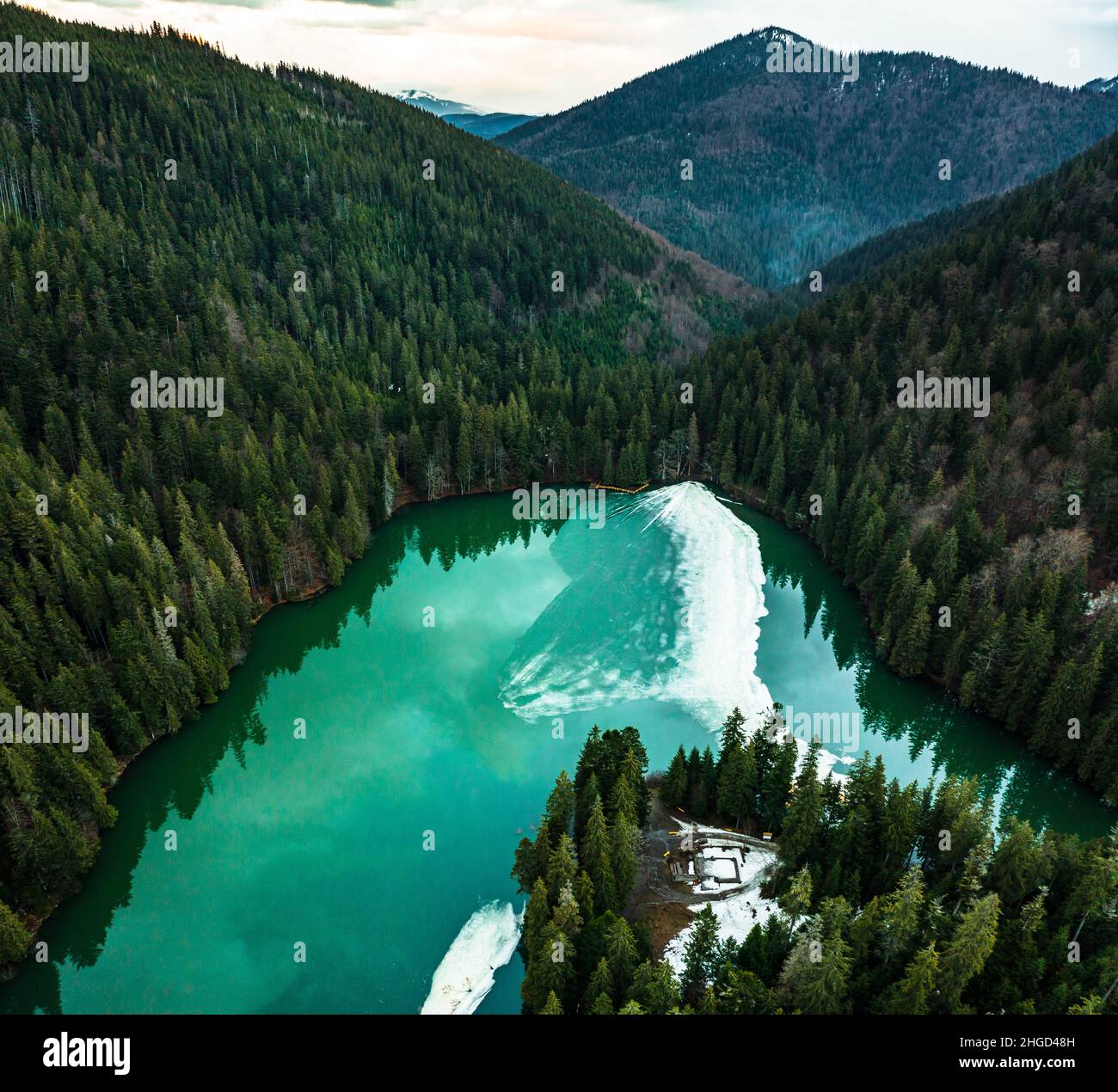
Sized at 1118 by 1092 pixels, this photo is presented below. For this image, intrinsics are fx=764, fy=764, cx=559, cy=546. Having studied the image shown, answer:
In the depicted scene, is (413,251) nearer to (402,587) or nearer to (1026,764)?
(402,587)

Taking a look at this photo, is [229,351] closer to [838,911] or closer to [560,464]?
[560,464]

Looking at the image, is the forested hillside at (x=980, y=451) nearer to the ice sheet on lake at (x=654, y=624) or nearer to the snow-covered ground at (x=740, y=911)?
the ice sheet on lake at (x=654, y=624)

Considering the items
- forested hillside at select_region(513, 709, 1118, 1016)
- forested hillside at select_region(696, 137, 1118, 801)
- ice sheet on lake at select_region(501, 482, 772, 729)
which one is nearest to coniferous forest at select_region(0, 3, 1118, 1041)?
forested hillside at select_region(513, 709, 1118, 1016)

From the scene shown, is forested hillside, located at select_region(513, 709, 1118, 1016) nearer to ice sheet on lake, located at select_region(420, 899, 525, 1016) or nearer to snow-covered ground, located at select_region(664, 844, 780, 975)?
snow-covered ground, located at select_region(664, 844, 780, 975)

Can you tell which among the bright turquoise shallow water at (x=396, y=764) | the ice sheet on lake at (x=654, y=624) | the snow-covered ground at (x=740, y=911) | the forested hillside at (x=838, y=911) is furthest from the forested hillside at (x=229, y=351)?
the snow-covered ground at (x=740, y=911)
